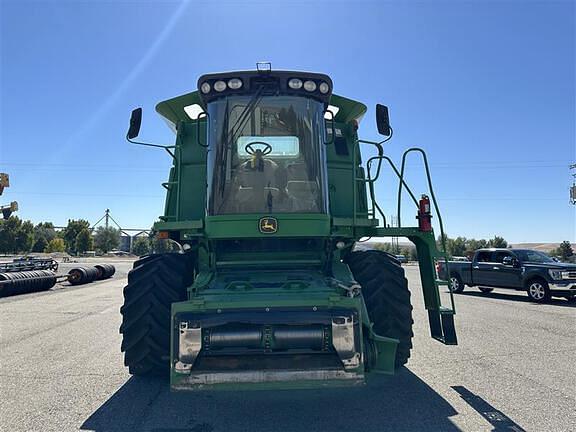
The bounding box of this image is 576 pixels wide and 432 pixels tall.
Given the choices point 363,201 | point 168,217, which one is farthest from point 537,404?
point 168,217

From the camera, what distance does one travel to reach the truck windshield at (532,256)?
13406mm

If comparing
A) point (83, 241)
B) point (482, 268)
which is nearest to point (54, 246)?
point (83, 241)

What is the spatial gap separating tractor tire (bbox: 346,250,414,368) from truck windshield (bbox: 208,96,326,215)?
3.34ft

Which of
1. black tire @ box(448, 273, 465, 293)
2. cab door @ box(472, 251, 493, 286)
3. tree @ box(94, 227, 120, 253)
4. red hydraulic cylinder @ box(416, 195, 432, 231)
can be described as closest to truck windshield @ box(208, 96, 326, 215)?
red hydraulic cylinder @ box(416, 195, 432, 231)

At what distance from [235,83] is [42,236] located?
3521 inches

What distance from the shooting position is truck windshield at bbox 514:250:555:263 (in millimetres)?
13406

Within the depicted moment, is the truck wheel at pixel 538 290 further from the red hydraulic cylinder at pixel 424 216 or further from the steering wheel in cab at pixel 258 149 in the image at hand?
the steering wheel in cab at pixel 258 149

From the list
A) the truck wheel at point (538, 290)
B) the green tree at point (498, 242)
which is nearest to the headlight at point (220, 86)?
the truck wheel at point (538, 290)

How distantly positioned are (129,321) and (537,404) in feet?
13.6

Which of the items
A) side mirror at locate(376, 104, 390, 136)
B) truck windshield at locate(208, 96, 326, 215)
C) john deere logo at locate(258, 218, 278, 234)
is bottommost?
john deere logo at locate(258, 218, 278, 234)

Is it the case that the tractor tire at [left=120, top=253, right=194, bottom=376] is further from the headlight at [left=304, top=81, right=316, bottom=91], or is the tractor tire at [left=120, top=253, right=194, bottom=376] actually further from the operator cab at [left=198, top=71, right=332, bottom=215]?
the headlight at [left=304, top=81, right=316, bottom=91]

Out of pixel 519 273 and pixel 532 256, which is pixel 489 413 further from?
pixel 532 256

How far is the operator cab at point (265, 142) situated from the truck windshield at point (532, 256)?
11950mm

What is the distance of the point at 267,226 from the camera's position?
4.08 m
